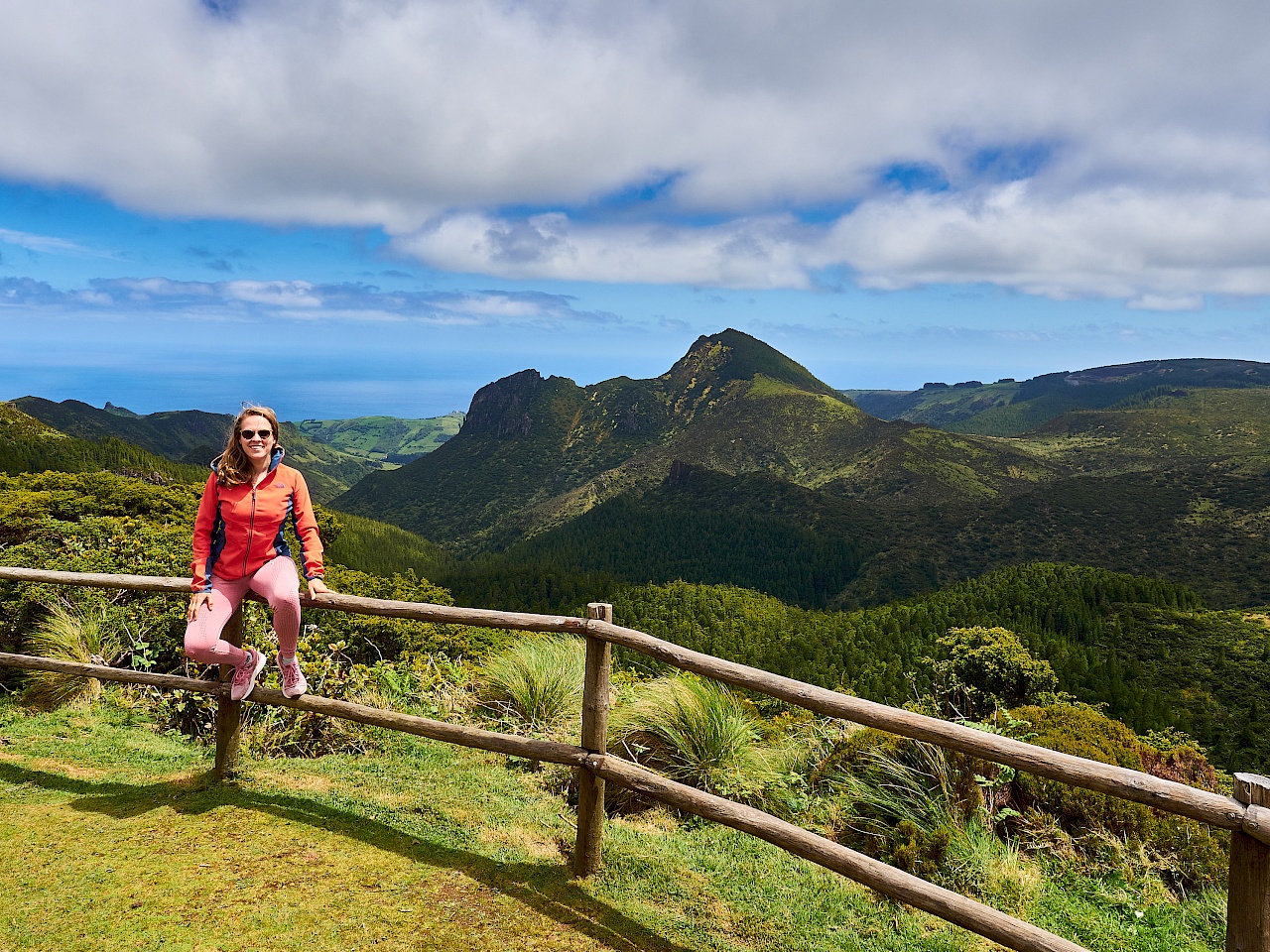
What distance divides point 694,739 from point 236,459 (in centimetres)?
361

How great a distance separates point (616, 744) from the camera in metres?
5.41

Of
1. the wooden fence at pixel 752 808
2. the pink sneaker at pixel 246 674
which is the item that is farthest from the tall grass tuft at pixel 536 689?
the pink sneaker at pixel 246 674

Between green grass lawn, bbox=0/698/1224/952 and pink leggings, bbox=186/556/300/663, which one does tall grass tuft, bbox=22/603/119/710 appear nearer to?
green grass lawn, bbox=0/698/1224/952

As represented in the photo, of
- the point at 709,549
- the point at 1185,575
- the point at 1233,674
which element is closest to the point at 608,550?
the point at 709,549

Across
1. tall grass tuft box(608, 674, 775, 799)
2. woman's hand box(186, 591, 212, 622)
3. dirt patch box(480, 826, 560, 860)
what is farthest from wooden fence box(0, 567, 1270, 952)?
tall grass tuft box(608, 674, 775, 799)

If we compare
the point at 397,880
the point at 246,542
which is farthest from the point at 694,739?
the point at 246,542

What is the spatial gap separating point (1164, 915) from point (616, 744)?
137 inches

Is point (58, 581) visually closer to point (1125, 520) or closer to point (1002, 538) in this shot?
point (1002, 538)

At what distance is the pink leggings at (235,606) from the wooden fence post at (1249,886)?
13.9 ft

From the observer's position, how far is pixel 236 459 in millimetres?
3961

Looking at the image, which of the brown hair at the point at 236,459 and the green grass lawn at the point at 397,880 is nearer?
the green grass lawn at the point at 397,880

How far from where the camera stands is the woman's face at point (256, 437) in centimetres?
391

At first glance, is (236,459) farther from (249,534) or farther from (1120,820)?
(1120,820)

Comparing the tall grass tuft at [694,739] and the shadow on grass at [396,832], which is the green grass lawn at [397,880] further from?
the tall grass tuft at [694,739]
